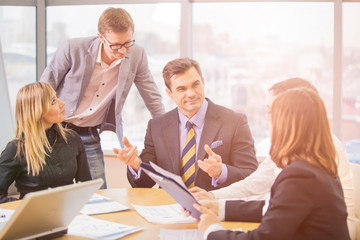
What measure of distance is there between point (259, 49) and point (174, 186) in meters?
2.99

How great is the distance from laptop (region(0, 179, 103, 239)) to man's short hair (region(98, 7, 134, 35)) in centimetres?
156

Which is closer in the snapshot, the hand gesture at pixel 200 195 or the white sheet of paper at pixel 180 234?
the white sheet of paper at pixel 180 234

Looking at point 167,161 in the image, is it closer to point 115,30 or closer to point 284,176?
point 115,30

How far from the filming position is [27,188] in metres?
2.62

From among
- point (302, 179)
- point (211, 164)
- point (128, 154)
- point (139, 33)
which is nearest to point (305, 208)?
point (302, 179)

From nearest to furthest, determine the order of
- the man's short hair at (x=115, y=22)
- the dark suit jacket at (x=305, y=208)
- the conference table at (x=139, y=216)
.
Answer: the dark suit jacket at (x=305, y=208) < the conference table at (x=139, y=216) < the man's short hair at (x=115, y=22)

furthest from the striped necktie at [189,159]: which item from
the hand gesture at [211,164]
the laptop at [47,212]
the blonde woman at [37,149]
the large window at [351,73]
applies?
the large window at [351,73]

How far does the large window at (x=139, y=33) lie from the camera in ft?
15.2

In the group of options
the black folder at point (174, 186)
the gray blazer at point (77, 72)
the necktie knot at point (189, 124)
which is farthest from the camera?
the gray blazer at point (77, 72)

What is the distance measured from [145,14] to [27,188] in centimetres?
259

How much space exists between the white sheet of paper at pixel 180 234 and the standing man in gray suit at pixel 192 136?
2.67 feet

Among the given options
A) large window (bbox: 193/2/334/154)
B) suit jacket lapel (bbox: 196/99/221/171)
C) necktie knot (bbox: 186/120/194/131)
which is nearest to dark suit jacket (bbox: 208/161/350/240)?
suit jacket lapel (bbox: 196/99/221/171)

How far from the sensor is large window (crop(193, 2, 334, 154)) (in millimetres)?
4336

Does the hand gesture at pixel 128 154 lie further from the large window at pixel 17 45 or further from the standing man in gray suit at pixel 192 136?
the large window at pixel 17 45
